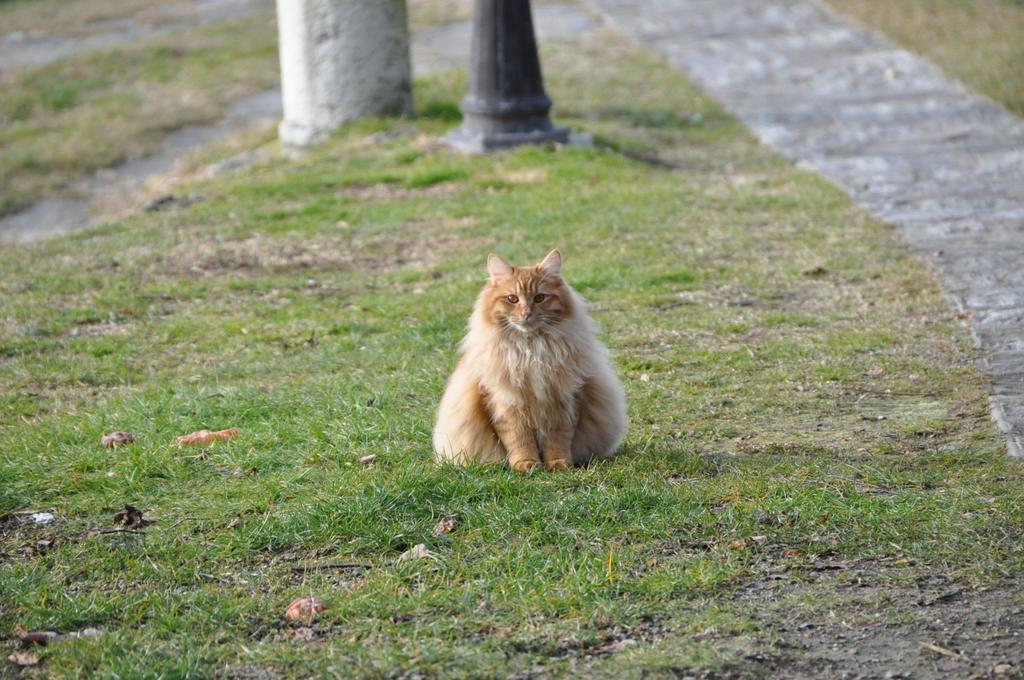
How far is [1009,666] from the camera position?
3846 millimetres

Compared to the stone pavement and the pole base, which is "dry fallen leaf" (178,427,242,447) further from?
the pole base

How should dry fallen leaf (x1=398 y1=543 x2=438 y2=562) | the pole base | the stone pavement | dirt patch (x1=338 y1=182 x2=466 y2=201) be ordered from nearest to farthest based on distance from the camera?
1. dry fallen leaf (x1=398 y1=543 x2=438 y2=562)
2. the stone pavement
3. dirt patch (x1=338 y1=182 x2=466 y2=201)
4. the pole base

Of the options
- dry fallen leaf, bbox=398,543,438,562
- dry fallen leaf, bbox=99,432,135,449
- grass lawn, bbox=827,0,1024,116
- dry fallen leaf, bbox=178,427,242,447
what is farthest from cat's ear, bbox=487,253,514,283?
grass lawn, bbox=827,0,1024,116

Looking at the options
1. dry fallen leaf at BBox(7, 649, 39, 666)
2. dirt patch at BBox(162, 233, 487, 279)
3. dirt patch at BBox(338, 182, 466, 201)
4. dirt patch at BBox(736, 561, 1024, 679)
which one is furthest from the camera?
dirt patch at BBox(338, 182, 466, 201)

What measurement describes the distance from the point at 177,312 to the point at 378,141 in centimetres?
508

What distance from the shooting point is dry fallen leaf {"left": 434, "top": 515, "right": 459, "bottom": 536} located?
193 inches

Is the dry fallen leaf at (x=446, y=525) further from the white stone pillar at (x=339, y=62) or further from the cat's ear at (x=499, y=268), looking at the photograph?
the white stone pillar at (x=339, y=62)

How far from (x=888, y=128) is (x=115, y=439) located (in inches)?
369

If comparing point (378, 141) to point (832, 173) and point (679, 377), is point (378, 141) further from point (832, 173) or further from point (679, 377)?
point (679, 377)

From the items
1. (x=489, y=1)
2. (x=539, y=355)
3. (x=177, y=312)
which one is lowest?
(x=177, y=312)

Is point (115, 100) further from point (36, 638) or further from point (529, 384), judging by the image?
point (36, 638)

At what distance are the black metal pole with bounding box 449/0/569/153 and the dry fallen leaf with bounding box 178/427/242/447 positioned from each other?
6.66m

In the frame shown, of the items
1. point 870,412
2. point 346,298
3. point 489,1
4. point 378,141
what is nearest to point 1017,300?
point 870,412

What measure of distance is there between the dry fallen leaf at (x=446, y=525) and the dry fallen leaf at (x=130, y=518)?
1200 millimetres
